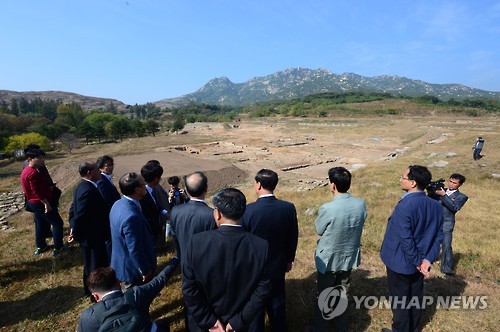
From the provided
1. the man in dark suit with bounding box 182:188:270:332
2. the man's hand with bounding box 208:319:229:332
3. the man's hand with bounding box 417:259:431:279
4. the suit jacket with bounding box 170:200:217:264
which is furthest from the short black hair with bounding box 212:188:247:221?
the man's hand with bounding box 417:259:431:279

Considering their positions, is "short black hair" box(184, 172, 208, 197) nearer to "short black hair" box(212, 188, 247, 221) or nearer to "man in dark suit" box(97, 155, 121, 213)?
"short black hair" box(212, 188, 247, 221)

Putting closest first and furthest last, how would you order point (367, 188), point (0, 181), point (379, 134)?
1. point (367, 188)
2. point (0, 181)
3. point (379, 134)

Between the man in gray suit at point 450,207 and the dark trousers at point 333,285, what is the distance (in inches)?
89.7

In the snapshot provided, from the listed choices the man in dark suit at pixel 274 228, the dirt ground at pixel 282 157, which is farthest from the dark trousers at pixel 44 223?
the dirt ground at pixel 282 157

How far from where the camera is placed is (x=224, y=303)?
2.14 m

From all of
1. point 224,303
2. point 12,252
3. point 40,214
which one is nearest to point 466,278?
point 224,303

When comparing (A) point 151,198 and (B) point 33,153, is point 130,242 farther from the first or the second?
(B) point 33,153

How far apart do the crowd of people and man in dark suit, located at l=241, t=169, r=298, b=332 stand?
11 millimetres

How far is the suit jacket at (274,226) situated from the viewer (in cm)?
285

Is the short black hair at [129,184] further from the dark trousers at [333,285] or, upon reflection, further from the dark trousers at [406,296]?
the dark trousers at [406,296]

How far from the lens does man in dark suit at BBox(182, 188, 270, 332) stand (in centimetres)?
203

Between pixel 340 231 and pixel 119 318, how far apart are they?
2398mm

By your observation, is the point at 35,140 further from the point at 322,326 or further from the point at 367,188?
the point at 322,326

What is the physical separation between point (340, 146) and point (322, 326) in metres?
31.7
